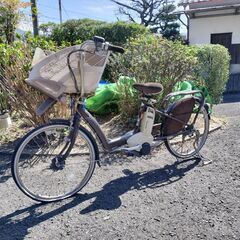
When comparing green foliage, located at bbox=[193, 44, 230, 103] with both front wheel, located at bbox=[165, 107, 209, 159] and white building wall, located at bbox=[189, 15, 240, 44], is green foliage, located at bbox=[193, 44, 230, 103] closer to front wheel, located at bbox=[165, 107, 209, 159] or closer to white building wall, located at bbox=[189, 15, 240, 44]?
front wheel, located at bbox=[165, 107, 209, 159]

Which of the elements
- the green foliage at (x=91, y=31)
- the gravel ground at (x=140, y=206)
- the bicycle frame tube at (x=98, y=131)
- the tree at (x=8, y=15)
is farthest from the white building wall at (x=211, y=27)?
the bicycle frame tube at (x=98, y=131)

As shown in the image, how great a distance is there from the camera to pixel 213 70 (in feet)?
19.4

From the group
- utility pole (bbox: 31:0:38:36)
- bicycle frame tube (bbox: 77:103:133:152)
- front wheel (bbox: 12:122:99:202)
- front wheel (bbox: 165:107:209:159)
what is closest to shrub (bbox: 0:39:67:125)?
front wheel (bbox: 12:122:99:202)

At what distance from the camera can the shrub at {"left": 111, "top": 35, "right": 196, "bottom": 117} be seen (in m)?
4.30

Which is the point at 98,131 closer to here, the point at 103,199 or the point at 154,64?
the point at 103,199

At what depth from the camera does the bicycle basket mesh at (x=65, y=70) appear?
2.55 metres

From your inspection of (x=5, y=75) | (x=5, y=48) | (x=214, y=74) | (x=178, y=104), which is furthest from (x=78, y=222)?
(x=214, y=74)

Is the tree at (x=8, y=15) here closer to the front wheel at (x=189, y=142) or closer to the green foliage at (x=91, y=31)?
the green foliage at (x=91, y=31)

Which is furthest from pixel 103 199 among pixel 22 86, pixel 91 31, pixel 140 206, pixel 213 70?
pixel 91 31

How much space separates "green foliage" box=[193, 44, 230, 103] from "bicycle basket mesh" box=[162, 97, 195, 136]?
230 cm

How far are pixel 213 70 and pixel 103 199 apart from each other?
4.01m

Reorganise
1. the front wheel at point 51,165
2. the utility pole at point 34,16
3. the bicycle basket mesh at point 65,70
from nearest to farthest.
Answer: the bicycle basket mesh at point 65,70 < the front wheel at point 51,165 < the utility pole at point 34,16

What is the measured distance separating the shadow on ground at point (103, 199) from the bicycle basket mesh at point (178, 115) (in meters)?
0.43

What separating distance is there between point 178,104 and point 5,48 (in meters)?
2.85
